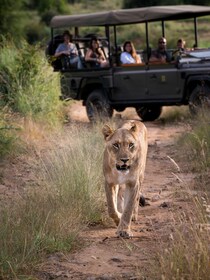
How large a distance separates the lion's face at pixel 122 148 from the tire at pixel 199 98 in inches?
241

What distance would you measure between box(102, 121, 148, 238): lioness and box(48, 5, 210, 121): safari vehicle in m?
6.24

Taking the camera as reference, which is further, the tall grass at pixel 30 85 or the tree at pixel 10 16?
the tree at pixel 10 16

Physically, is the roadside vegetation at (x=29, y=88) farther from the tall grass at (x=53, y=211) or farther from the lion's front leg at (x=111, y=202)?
the lion's front leg at (x=111, y=202)

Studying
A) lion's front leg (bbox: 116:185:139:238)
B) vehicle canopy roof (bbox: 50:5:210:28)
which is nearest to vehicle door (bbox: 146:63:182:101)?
vehicle canopy roof (bbox: 50:5:210:28)

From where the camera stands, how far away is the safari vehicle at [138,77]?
14219 millimetres

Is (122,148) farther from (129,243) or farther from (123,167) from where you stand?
(129,243)

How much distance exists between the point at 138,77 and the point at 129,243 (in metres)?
8.75

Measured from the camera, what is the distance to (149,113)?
54.7 ft

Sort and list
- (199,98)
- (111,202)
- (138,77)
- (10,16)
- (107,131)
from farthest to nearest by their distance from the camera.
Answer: (10,16)
(138,77)
(199,98)
(107,131)
(111,202)

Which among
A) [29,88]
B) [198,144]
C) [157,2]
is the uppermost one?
[198,144]

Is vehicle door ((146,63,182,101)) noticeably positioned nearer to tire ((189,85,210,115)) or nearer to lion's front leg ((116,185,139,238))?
tire ((189,85,210,115))

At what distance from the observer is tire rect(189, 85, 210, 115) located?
43.3ft

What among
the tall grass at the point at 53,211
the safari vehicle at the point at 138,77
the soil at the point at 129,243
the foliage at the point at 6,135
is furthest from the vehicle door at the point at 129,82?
the tall grass at the point at 53,211

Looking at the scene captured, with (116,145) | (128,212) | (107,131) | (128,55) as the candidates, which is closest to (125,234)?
(128,212)
